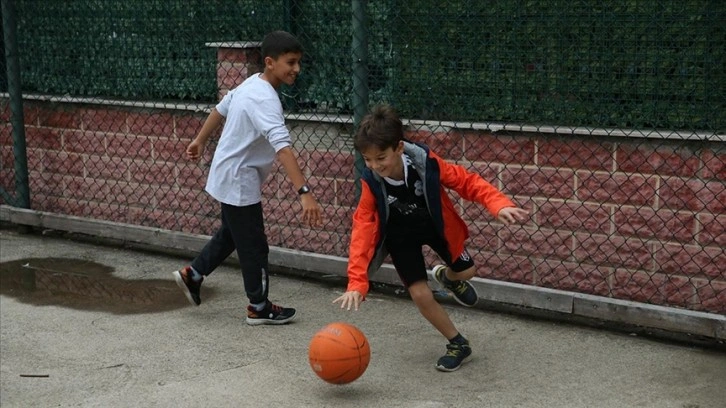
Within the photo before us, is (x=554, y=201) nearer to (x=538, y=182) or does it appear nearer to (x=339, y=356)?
(x=538, y=182)

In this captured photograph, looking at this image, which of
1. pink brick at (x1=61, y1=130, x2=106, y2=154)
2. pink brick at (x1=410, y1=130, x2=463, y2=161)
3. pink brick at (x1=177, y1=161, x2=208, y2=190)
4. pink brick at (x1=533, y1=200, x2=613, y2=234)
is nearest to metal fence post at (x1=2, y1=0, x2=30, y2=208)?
pink brick at (x1=61, y1=130, x2=106, y2=154)

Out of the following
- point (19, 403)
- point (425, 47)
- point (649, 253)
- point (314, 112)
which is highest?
point (425, 47)

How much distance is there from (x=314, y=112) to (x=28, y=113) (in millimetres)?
2902

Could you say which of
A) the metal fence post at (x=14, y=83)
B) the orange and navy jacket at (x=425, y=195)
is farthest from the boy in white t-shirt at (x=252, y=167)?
the metal fence post at (x=14, y=83)

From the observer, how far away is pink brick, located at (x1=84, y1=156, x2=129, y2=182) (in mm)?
8523

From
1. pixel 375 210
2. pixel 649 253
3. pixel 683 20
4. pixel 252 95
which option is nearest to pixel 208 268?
pixel 252 95

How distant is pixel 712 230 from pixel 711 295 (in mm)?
362

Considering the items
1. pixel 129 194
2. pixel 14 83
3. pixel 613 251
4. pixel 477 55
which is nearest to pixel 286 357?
pixel 613 251

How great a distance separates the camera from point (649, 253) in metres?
6.18

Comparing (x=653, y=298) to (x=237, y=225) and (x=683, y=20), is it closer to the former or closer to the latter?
(x=683, y=20)

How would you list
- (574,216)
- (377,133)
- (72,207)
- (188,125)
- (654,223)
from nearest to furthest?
(377,133) < (654,223) < (574,216) < (188,125) < (72,207)

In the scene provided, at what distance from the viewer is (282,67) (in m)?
6.02

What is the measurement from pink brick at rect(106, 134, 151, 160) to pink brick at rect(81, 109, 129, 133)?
62mm

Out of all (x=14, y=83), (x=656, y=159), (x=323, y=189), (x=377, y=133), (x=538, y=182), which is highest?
(x=377, y=133)
